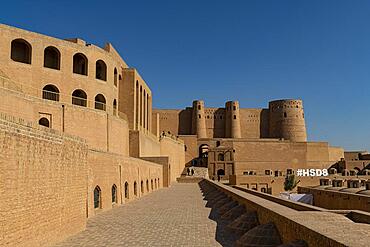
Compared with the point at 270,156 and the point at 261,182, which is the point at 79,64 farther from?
the point at 270,156

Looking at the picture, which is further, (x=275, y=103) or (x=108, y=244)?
(x=275, y=103)

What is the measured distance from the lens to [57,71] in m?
21.2

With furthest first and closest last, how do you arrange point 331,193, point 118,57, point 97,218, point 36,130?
point 118,57, point 331,193, point 97,218, point 36,130

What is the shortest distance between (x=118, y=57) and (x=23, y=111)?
45.0 feet

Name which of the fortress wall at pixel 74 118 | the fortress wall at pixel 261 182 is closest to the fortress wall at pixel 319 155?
the fortress wall at pixel 261 182

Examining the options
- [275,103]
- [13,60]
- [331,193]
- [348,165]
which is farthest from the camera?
[275,103]

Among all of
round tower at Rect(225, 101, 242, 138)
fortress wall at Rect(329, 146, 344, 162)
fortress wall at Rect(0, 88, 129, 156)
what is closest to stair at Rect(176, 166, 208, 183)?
round tower at Rect(225, 101, 242, 138)

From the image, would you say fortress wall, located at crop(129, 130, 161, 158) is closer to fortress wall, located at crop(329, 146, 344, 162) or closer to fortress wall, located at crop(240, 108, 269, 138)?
fortress wall, located at crop(240, 108, 269, 138)

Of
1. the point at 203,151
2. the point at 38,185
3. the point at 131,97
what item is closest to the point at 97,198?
the point at 38,185

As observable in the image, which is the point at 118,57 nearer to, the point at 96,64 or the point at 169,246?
the point at 96,64

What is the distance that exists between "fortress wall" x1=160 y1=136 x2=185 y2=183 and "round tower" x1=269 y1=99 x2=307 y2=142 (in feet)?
49.4

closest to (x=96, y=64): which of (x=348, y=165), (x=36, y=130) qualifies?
(x=36, y=130)

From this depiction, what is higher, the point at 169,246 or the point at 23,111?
the point at 23,111

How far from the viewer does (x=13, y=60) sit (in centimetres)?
2073
